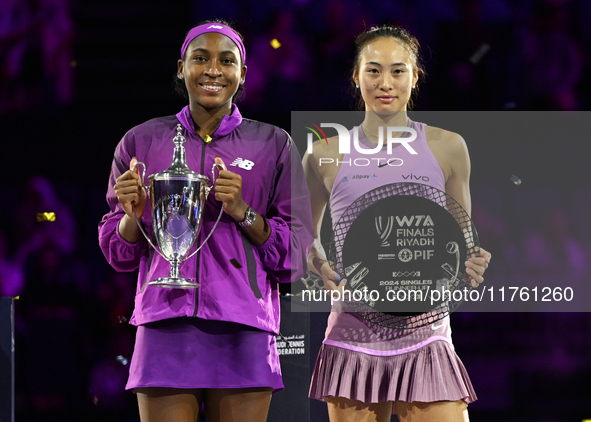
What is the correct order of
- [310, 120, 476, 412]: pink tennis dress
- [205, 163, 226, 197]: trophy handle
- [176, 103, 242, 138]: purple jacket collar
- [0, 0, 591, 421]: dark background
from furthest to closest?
1. [0, 0, 591, 421]: dark background
2. [310, 120, 476, 412]: pink tennis dress
3. [176, 103, 242, 138]: purple jacket collar
4. [205, 163, 226, 197]: trophy handle

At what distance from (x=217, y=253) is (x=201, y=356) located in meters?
0.24

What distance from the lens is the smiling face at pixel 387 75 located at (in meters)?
1.99

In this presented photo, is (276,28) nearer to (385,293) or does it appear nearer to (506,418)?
(385,293)

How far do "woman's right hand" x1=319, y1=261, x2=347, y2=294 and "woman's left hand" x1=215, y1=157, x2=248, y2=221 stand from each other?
42 centimetres

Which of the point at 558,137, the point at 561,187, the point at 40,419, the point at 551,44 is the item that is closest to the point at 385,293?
the point at 558,137

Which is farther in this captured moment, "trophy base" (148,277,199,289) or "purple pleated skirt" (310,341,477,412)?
"purple pleated skirt" (310,341,477,412)

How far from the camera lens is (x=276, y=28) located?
11.9ft

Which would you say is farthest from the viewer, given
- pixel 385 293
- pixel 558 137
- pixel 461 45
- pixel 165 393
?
pixel 461 45

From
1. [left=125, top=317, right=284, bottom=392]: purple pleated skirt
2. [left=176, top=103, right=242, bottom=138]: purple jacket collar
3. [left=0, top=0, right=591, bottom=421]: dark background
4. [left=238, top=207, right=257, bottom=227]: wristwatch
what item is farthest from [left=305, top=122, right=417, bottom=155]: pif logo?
[left=0, top=0, right=591, bottom=421]: dark background

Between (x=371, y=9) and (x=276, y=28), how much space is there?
51cm

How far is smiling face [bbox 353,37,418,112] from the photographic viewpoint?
1994 millimetres

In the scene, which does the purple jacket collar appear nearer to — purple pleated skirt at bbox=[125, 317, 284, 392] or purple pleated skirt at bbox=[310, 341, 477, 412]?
purple pleated skirt at bbox=[125, 317, 284, 392]

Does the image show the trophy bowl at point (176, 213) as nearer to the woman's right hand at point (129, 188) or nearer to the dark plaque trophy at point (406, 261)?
the woman's right hand at point (129, 188)

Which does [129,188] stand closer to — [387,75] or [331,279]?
[331,279]
